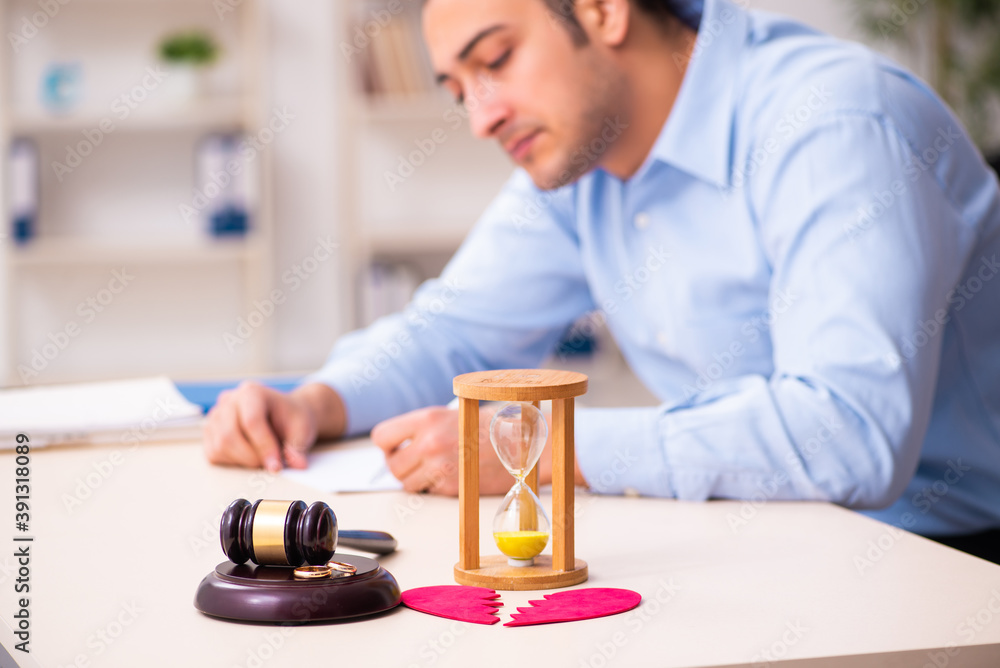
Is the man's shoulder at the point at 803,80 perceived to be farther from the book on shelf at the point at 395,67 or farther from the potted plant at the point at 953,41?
the potted plant at the point at 953,41

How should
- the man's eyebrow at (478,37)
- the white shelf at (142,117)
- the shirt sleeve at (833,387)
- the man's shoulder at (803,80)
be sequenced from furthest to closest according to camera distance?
1. the white shelf at (142,117)
2. the man's eyebrow at (478,37)
3. the man's shoulder at (803,80)
4. the shirt sleeve at (833,387)

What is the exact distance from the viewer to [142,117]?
12.6ft

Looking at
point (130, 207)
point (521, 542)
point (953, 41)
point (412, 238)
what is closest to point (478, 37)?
point (521, 542)

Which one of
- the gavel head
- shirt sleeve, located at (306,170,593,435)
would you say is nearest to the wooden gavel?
the gavel head

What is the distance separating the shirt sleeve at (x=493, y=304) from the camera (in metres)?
1.68

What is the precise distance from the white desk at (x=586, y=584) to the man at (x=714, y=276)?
0.08 m

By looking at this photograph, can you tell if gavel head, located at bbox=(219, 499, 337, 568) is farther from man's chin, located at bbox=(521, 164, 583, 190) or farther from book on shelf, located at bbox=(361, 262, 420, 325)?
book on shelf, located at bbox=(361, 262, 420, 325)

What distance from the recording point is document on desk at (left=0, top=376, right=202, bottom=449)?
1.43 m

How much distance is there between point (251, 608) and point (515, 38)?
93cm

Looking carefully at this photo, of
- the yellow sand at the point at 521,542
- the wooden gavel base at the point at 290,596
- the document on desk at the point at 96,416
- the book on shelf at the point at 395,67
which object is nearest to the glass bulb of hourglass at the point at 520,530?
the yellow sand at the point at 521,542

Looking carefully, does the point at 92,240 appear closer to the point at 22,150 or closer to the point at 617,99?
the point at 22,150

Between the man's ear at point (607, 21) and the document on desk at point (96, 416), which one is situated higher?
the man's ear at point (607, 21)

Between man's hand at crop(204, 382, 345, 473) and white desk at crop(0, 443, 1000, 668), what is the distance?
0.34 ft

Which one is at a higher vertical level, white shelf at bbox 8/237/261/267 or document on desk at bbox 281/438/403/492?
white shelf at bbox 8/237/261/267
